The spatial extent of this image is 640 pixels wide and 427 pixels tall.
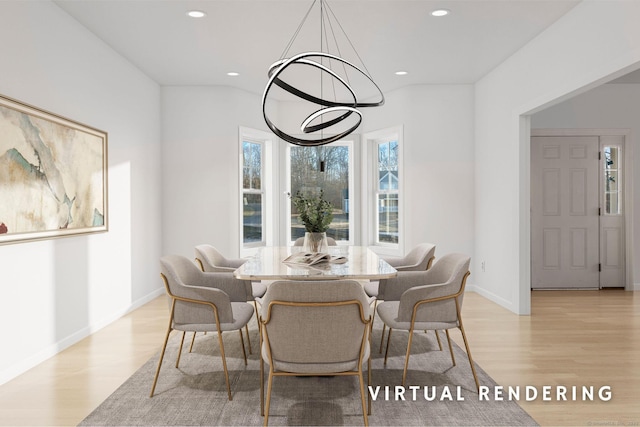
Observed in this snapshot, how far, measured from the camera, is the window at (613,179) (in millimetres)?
6762

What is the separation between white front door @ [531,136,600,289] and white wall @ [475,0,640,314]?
102 cm

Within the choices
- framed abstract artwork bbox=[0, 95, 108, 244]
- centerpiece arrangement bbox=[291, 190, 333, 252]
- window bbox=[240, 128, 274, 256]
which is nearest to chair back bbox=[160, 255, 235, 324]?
centerpiece arrangement bbox=[291, 190, 333, 252]

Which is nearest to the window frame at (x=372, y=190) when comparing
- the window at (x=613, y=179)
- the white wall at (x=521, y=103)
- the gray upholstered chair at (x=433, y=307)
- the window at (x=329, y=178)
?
the window at (x=329, y=178)

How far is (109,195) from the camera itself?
4.92 metres

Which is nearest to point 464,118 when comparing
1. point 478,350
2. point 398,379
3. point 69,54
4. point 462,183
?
point 462,183

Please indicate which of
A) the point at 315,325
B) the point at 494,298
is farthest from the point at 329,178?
the point at 315,325

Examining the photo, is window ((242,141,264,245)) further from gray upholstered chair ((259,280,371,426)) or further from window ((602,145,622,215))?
window ((602,145,622,215))

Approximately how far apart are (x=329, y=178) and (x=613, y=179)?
13.6 feet

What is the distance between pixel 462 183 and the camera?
21.4 ft

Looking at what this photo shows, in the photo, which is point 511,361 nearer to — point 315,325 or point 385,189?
point 315,325

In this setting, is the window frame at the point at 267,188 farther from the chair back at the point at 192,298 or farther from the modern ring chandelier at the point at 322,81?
the chair back at the point at 192,298

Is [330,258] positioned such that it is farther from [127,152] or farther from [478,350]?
→ [127,152]

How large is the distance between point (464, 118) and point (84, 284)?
507 cm

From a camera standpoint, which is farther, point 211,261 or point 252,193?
point 252,193
